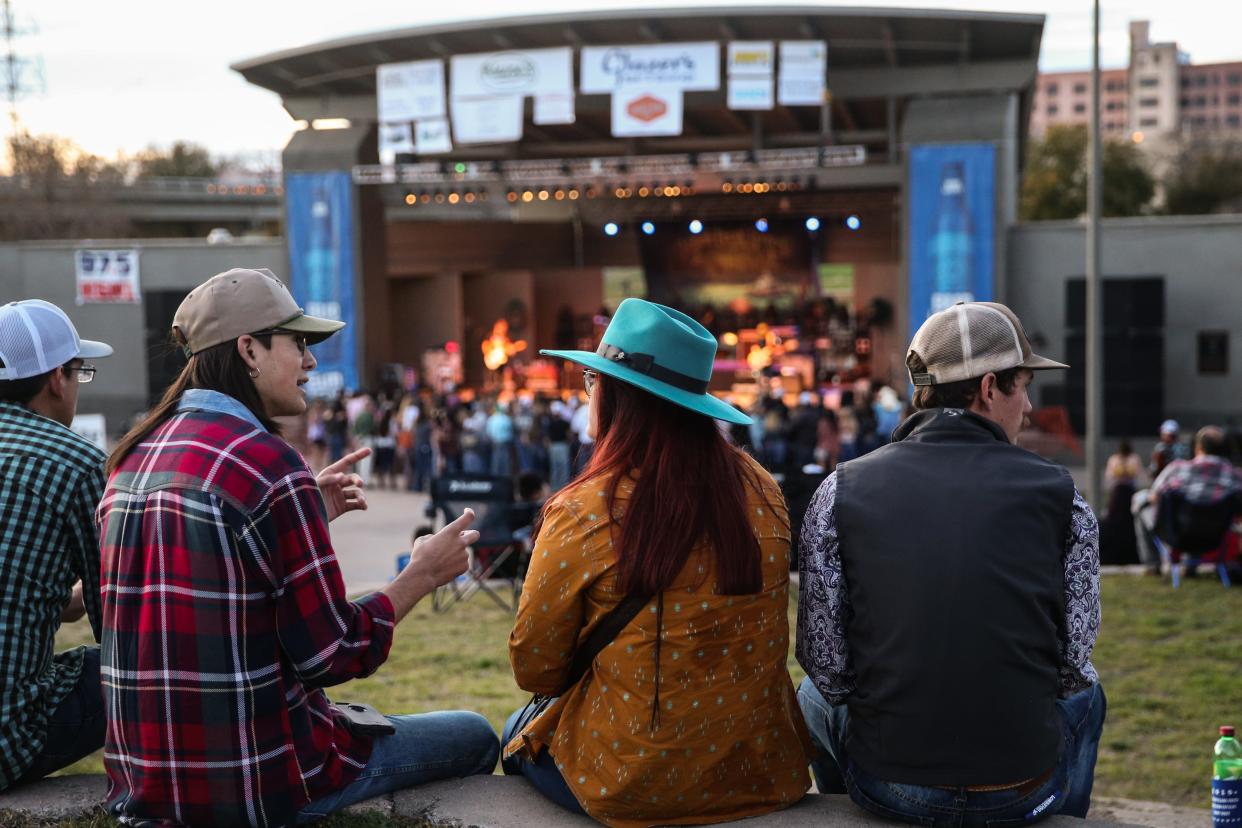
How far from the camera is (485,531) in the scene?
8555 millimetres

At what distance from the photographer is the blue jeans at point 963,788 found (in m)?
2.43

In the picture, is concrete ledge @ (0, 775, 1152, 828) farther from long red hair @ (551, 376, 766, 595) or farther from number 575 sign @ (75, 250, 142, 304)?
number 575 sign @ (75, 250, 142, 304)

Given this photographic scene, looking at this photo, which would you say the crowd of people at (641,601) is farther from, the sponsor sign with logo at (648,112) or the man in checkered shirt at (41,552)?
the sponsor sign with logo at (648,112)

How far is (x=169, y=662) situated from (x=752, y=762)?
1177 mm

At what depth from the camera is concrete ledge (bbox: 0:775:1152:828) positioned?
2.55 meters

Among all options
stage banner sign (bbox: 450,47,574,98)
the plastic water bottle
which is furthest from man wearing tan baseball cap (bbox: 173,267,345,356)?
stage banner sign (bbox: 450,47,574,98)

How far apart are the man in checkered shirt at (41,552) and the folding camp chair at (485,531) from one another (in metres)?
5.50

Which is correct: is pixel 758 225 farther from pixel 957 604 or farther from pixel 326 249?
pixel 957 604

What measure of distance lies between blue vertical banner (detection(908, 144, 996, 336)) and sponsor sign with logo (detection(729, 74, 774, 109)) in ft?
9.52

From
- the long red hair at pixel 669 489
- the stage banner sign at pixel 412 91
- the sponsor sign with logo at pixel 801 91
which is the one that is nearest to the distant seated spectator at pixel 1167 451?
the sponsor sign with logo at pixel 801 91

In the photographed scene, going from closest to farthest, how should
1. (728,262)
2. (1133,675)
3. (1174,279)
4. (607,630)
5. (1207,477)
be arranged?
1. (607,630)
2. (1133,675)
3. (1207,477)
4. (1174,279)
5. (728,262)

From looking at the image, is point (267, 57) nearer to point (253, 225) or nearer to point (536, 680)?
point (536, 680)

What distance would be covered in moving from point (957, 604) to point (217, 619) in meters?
1.41

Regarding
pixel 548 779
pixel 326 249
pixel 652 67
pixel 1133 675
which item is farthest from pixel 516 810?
pixel 326 249
